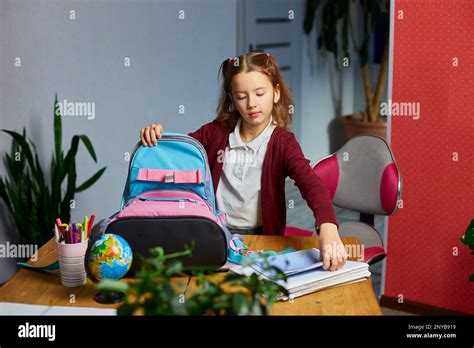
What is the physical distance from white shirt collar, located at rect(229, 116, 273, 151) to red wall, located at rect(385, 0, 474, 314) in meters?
1.04

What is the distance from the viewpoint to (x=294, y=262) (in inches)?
64.2

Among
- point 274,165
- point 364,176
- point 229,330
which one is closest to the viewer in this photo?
point 229,330

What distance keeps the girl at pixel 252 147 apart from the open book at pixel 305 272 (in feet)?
1.45

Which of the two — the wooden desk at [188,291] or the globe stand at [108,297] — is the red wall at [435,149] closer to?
the wooden desk at [188,291]

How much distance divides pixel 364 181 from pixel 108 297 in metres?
1.26

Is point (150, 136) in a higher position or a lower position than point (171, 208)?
higher

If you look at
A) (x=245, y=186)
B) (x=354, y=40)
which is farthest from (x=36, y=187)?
(x=354, y=40)

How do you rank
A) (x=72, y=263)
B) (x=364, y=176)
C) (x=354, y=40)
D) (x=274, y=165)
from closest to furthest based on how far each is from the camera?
(x=72, y=263), (x=274, y=165), (x=364, y=176), (x=354, y=40)

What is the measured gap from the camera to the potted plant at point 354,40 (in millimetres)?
5500

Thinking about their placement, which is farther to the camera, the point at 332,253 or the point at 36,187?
the point at 36,187

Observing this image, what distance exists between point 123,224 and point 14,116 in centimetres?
191

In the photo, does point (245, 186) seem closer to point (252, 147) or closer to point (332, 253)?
point (252, 147)

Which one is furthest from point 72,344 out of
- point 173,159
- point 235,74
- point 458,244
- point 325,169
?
point 458,244

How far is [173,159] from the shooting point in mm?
1867
